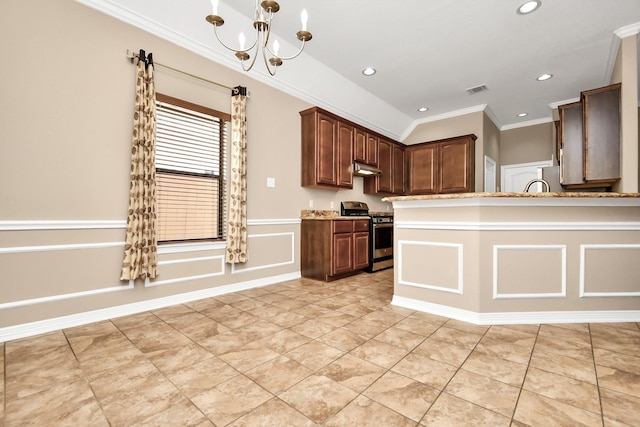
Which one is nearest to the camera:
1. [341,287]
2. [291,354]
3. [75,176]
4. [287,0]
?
[291,354]

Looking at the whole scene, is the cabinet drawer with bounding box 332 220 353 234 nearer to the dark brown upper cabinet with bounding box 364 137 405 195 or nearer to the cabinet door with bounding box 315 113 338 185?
the cabinet door with bounding box 315 113 338 185

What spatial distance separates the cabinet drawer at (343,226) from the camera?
166 inches

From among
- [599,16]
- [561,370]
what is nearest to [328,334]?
[561,370]

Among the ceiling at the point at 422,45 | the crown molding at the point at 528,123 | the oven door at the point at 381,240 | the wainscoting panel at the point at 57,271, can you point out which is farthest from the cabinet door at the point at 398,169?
the wainscoting panel at the point at 57,271

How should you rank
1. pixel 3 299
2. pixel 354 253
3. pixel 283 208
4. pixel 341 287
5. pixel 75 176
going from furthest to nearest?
pixel 354 253 → pixel 283 208 → pixel 341 287 → pixel 75 176 → pixel 3 299

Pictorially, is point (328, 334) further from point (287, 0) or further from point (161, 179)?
point (287, 0)

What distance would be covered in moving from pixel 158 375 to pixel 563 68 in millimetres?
6224

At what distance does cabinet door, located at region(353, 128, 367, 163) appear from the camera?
5117mm

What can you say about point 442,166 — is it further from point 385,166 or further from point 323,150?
point 323,150

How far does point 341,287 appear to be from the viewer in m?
3.84

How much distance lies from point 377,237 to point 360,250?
490mm

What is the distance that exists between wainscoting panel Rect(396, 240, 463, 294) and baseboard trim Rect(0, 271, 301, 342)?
6.38 feet

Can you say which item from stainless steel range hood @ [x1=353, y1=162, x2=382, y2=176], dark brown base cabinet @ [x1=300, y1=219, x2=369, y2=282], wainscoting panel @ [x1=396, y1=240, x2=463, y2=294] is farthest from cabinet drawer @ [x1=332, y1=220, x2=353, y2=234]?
wainscoting panel @ [x1=396, y1=240, x2=463, y2=294]

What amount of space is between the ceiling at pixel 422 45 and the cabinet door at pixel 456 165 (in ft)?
2.76
